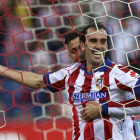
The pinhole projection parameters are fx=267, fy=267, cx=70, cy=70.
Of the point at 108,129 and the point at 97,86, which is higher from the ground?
the point at 97,86

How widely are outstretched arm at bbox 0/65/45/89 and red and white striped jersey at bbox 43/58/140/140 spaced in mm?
105

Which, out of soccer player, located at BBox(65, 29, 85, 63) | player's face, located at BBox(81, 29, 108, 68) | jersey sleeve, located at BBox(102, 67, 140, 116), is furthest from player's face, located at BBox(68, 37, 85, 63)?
jersey sleeve, located at BBox(102, 67, 140, 116)

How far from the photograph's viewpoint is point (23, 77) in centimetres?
91

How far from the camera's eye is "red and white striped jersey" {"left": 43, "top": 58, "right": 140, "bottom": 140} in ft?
2.61

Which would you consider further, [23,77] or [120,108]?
[23,77]

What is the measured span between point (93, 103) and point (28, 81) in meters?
0.26

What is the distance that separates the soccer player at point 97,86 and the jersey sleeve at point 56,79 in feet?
0.09

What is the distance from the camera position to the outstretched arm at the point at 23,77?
877 millimetres

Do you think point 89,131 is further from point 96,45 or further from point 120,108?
point 96,45

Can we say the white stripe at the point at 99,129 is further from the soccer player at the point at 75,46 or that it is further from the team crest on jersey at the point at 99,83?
the soccer player at the point at 75,46

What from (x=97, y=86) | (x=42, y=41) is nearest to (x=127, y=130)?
(x=97, y=86)

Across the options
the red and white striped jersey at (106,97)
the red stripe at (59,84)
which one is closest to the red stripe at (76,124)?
the red and white striped jersey at (106,97)

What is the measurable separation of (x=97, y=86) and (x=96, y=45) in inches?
5.0

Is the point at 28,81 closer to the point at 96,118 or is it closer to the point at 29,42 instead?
the point at 96,118
